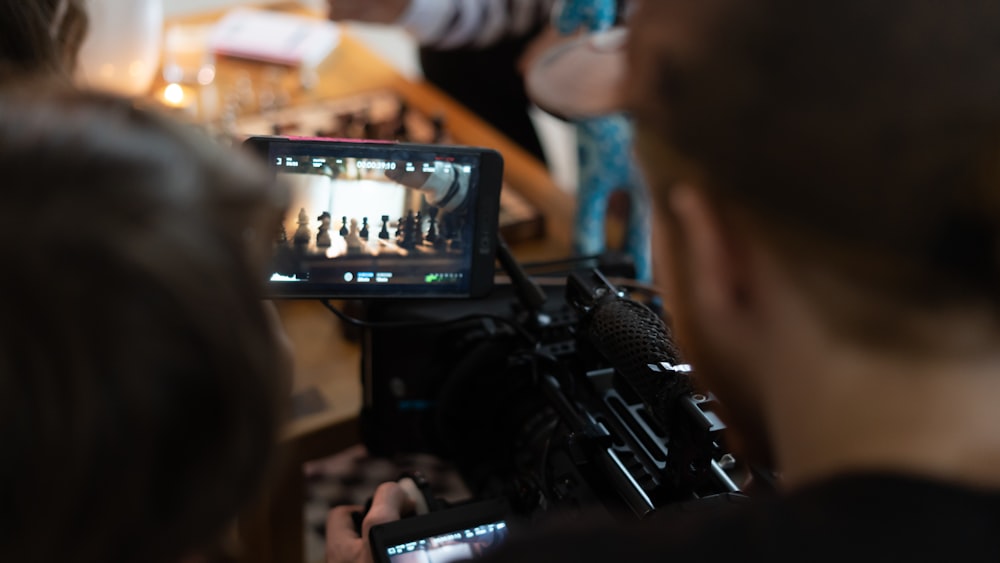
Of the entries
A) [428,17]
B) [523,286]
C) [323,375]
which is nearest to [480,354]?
[523,286]

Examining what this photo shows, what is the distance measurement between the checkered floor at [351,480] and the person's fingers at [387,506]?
0.70 meters

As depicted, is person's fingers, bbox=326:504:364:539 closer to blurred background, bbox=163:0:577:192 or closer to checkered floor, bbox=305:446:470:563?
checkered floor, bbox=305:446:470:563

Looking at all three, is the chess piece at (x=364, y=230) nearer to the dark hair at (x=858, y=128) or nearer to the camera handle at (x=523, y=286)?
the camera handle at (x=523, y=286)

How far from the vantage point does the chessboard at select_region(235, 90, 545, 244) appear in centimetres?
152

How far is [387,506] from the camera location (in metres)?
0.80

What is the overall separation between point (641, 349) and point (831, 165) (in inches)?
12.9

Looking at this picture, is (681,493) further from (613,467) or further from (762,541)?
(762,541)

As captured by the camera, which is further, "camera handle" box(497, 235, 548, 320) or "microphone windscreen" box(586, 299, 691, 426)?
"camera handle" box(497, 235, 548, 320)

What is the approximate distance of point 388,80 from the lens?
1772 mm

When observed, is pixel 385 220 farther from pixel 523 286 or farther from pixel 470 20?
pixel 470 20

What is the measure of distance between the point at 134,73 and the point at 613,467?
1.21m

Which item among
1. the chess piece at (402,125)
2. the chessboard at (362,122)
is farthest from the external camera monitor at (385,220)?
the chess piece at (402,125)

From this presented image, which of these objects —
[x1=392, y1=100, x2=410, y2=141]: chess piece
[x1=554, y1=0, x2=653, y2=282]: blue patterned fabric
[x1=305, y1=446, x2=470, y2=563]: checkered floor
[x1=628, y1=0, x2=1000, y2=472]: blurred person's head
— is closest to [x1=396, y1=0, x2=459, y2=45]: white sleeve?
[x1=392, y1=100, x2=410, y2=141]: chess piece

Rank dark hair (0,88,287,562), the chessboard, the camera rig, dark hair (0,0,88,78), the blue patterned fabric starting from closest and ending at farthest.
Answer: dark hair (0,88,287,562)
the camera rig
dark hair (0,0,88,78)
the blue patterned fabric
the chessboard
